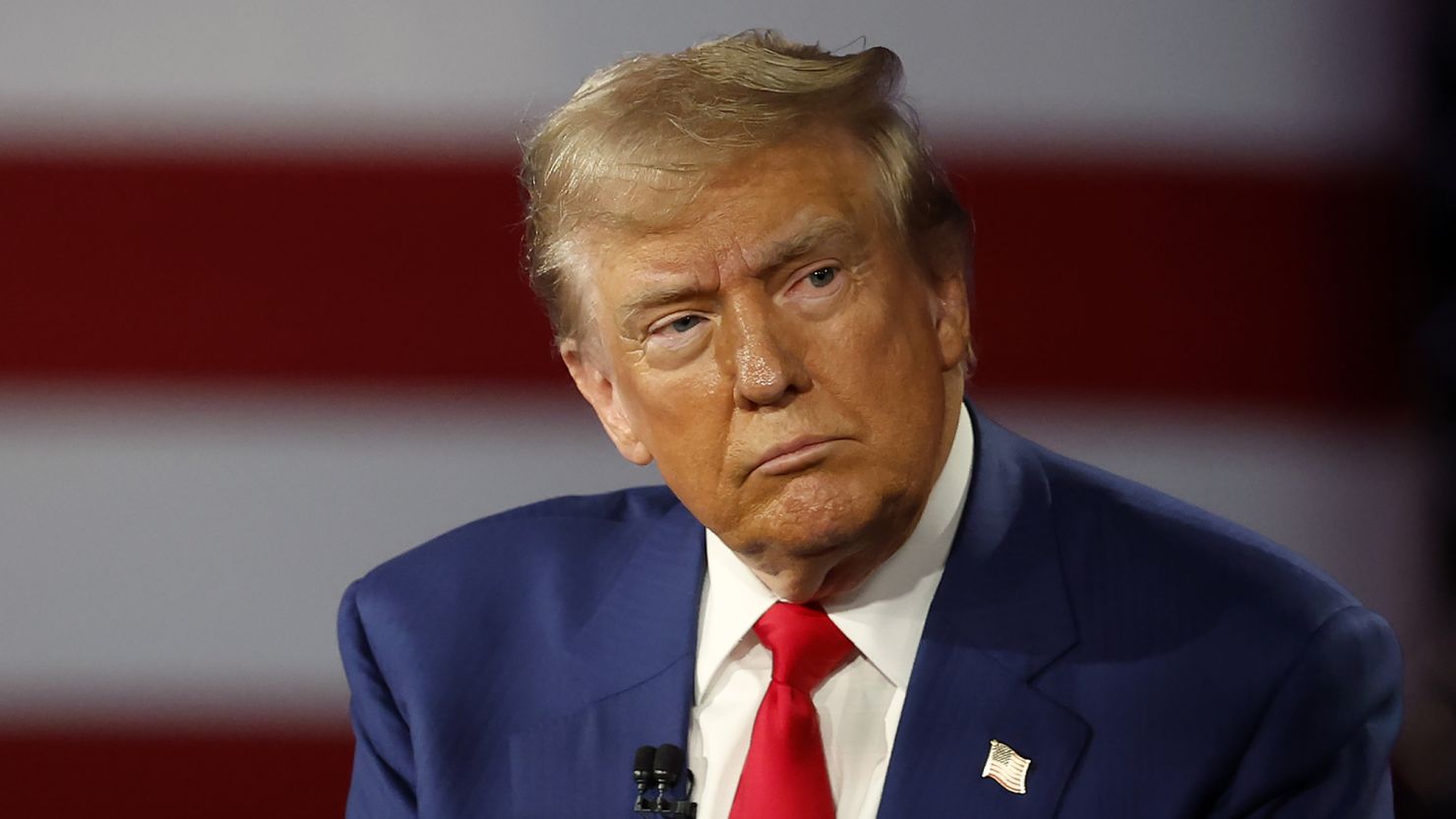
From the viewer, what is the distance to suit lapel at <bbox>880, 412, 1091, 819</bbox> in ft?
5.10

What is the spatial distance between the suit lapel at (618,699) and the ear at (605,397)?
177 millimetres

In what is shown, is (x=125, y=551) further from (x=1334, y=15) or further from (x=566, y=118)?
(x=1334, y=15)

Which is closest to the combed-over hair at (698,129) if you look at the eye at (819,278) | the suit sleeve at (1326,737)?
the eye at (819,278)

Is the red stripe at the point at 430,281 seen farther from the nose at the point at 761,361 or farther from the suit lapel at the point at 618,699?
the nose at the point at 761,361

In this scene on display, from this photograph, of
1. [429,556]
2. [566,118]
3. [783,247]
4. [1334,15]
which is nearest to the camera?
[783,247]

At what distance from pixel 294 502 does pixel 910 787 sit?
1398 mm

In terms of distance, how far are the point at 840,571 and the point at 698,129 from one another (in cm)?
48

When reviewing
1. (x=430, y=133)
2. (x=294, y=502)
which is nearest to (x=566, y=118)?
(x=430, y=133)

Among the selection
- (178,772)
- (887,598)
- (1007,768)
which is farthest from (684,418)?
(178,772)

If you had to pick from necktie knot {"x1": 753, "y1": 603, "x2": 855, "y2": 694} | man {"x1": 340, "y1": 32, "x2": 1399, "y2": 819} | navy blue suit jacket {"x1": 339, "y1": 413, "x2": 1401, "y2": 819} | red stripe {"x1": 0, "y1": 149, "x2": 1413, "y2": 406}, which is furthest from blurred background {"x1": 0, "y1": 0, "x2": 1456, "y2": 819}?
necktie knot {"x1": 753, "y1": 603, "x2": 855, "y2": 694}

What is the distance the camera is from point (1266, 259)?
2520 millimetres

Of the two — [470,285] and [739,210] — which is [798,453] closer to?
[739,210]

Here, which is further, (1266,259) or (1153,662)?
(1266,259)

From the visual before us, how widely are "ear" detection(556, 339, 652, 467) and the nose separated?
205mm
